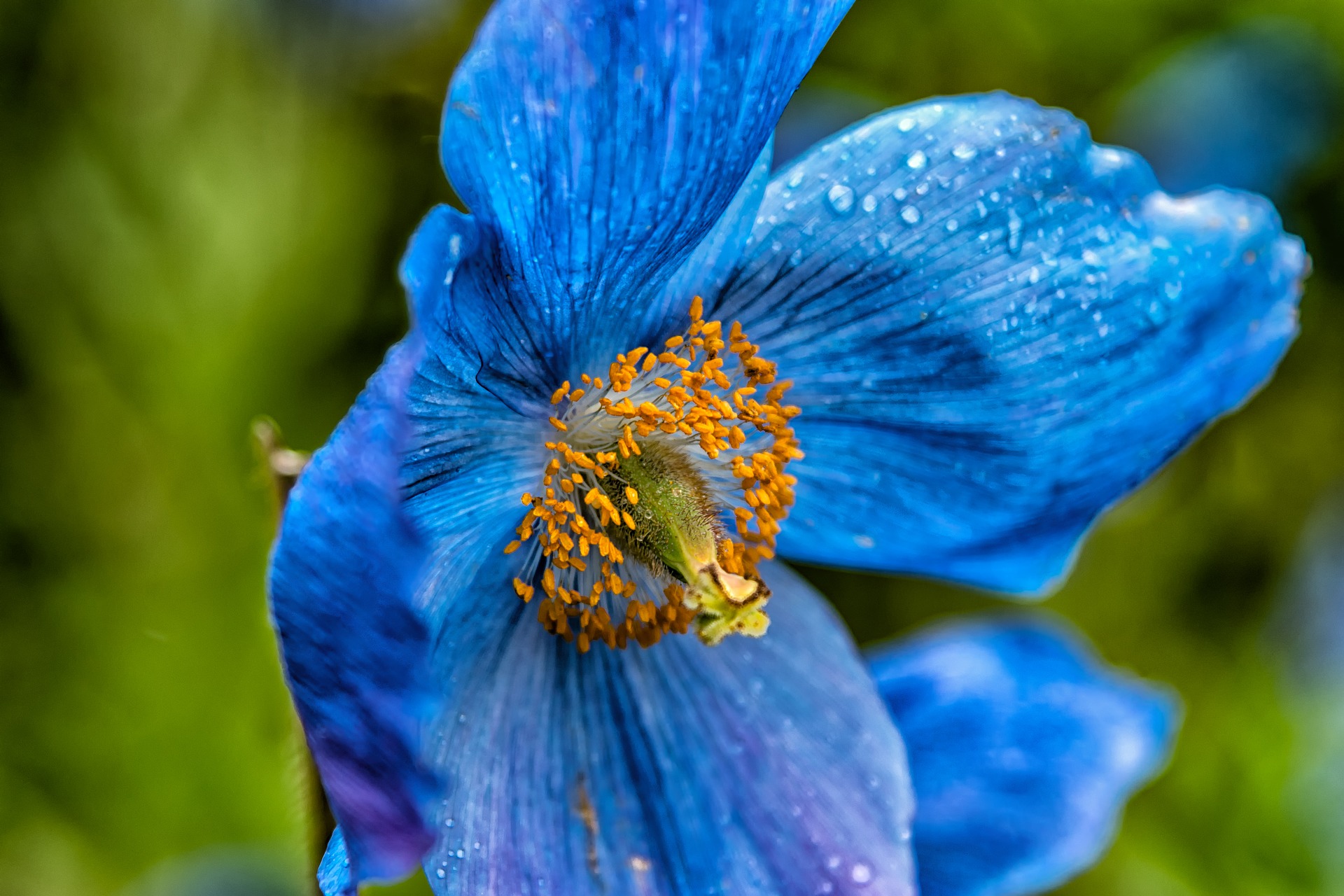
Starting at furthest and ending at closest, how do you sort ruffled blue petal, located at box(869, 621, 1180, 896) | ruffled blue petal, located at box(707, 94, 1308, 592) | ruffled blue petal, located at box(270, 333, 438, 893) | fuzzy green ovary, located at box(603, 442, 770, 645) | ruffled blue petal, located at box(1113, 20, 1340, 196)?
ruffled blue petal, located at box(1113, 20, 1340, 196), ruffled blue petal, located at box(869, 621, 1180, 896), ruffled blue petal, located at box(707, 94, 1308, 592), fuzzy green ovary, located at box(603, 442, 770, 645), ruffled blue petal, located at box(270, 333, 438, 893)

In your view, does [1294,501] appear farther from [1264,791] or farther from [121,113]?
[121,113]

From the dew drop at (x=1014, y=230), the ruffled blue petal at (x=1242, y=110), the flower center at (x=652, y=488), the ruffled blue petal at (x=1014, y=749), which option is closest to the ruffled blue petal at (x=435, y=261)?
the flower center at (x=652, y=488)

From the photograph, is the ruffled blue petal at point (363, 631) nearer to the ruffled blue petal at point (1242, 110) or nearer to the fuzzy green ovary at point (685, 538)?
the fuzzy green ovary at point (685, 538)

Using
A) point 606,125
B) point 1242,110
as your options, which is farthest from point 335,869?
point 1242,110

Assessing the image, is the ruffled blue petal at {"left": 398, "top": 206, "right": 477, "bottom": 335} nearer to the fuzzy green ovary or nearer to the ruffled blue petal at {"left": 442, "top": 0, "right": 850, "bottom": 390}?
the ruffled blue petal at {"left": 442, "top": 0, "right": 850, "bottom": 390}

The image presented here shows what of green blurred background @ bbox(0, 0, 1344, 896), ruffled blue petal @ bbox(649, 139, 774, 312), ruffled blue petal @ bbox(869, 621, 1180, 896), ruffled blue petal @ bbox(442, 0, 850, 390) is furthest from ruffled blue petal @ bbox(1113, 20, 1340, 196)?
ruffled blue petal @ bbox(442, 0, 850, 390)
